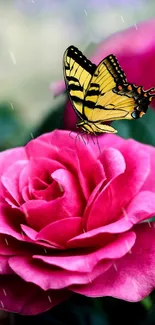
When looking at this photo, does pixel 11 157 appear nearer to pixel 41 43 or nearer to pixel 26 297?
pixel 26 297

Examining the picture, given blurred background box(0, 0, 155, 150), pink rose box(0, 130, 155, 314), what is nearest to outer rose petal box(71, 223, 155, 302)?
pink rose box(0, 130, 155, 314)

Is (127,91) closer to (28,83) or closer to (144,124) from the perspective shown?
(144,124)

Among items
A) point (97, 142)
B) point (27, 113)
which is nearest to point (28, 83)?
point (27, 113)

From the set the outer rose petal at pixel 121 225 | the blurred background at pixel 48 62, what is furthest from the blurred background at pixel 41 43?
the outer rose petal at pixel 121 225

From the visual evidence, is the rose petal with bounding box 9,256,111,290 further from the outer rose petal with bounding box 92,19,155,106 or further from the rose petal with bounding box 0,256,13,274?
the outer rose petal with bounding box 92,19,155,106

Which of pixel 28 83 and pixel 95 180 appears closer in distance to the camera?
pixel 95 180

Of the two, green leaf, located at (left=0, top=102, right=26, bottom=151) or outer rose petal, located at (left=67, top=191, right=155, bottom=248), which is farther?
green leaf, located at (left=0, top=102, right=26, bottom=151)
